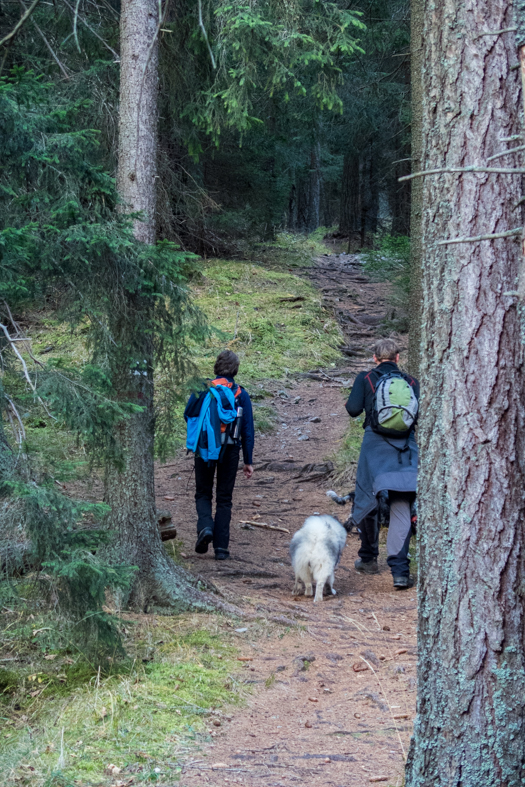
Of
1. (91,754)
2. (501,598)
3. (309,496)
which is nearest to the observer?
(501,598)

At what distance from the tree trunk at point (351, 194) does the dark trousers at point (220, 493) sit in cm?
2087

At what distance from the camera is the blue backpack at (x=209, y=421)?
22.9 feet

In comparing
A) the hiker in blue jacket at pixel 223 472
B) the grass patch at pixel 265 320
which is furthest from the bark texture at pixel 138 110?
the grass patch at pixel 265 320

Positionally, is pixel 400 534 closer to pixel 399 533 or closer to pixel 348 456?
pixel 399 533

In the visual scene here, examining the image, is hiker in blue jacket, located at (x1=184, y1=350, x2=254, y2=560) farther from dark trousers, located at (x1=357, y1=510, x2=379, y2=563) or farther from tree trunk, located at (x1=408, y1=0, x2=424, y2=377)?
tree trunk, located at (x1=408, y1=0, x2=424, y2=377)

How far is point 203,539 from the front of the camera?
7309 mm

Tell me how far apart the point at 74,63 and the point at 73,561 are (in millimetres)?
6394

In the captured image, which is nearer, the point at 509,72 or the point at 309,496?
the point at 509,72

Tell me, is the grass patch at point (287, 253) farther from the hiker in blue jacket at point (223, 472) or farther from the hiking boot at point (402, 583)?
the hiking boot at point (402, 583)

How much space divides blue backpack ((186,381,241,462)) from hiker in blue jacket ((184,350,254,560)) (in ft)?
0.43

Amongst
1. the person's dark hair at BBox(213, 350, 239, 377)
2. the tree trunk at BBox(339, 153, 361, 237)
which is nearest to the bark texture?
the person's dark hair at BBox(213, 350, 239, 377)

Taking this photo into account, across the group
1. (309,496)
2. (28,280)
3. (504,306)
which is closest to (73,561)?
(28,280)

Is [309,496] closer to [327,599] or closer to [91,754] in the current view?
[327,599]

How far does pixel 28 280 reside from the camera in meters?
4.51
